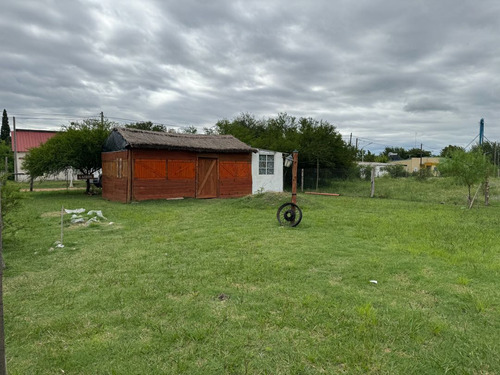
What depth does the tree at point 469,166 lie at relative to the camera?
554 inches

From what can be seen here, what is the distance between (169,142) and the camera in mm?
17047

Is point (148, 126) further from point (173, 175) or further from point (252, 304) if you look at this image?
point (252, 304)

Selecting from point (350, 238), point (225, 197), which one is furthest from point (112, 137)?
point (350, 238)

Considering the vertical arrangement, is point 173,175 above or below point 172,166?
below

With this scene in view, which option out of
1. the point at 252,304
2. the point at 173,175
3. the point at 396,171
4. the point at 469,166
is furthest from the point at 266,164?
the point at 396,171

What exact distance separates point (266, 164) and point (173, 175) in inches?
249

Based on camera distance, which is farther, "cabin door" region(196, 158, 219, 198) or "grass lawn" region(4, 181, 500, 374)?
"cabin door" region(196, 158, 219, 198)

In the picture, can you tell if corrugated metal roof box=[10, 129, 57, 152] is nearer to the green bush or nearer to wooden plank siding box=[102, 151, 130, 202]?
wooden plank siding box=[102, 151, 130, 202]

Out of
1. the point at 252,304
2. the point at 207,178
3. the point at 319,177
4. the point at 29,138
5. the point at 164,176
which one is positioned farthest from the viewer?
the point at 29,138

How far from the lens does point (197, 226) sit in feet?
29.5

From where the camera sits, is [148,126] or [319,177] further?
[148,126]

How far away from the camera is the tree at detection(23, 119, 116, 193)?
717 inches

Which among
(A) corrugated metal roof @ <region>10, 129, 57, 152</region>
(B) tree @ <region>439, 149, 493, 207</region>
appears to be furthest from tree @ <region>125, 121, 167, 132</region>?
(B) tree @ <region>439, 149, 493, 207</region>

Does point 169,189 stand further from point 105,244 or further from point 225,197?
point 105,244
